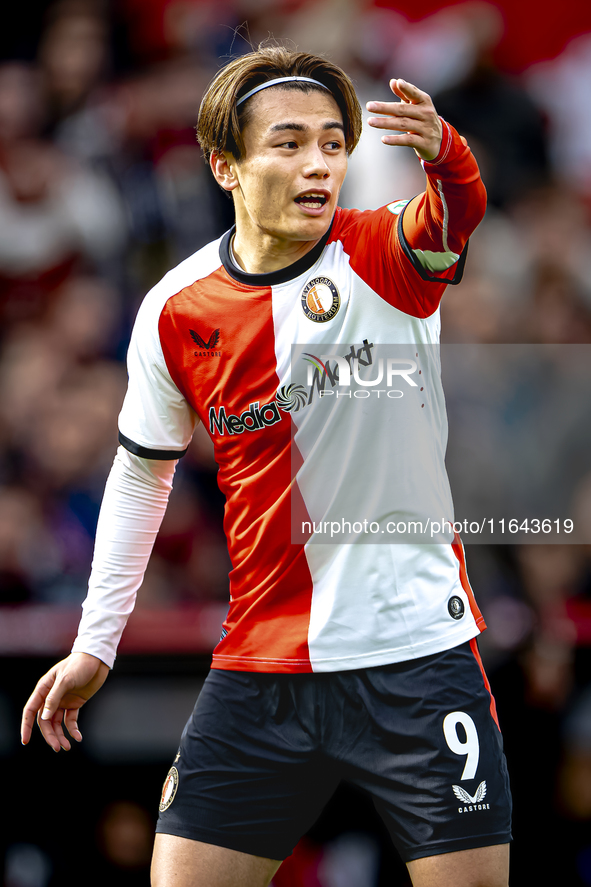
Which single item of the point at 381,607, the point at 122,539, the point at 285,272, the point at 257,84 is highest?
the point at 257,84

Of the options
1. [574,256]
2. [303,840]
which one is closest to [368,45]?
[574,256]

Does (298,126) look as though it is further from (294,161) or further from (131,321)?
(131,321)

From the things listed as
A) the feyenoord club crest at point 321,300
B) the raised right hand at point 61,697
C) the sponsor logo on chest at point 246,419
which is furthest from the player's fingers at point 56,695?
the feyenoord club crest at point 321,300

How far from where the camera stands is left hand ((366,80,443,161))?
8.22 ft

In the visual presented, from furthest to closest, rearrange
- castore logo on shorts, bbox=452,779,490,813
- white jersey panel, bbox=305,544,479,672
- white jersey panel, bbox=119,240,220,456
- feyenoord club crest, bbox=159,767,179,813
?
white jersey panel, bbox=119,240,220,456 → feyenoord club crest, bbox=159,767,179,813 → white jersey panel, bbox=305,544,479,672 → castore logo on shorts, bbox=452,779,490,813

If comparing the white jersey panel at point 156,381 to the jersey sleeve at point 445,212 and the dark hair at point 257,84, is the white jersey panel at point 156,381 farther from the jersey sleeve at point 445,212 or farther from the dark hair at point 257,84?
the jersey sleeve at point 445,212

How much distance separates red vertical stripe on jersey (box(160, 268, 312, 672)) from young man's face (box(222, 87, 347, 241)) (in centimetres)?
24

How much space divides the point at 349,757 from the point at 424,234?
4.70ft

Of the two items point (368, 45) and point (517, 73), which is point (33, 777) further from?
point (517, 73)

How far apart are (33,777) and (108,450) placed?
74.9 inches

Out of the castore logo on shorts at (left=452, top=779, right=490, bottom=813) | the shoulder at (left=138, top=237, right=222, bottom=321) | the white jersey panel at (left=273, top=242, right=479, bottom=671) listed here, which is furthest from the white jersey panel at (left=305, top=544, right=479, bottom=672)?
the shoulder at (left=138, top=237, right=222, bottom=321)

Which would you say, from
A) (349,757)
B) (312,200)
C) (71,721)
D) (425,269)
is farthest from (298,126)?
(71,721)

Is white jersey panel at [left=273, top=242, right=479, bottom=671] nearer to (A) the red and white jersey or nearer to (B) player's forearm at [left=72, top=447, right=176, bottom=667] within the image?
(A) the red and white jersey

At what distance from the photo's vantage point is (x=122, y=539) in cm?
325
